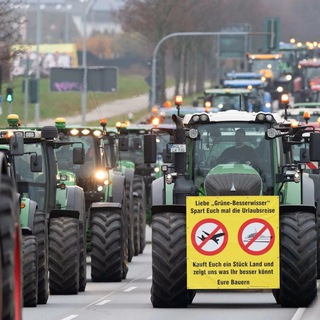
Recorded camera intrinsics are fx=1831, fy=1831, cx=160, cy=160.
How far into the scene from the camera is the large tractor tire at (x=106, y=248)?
26219 millimetres

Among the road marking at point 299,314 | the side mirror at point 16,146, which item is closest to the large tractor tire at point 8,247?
the road marking at point 299,314

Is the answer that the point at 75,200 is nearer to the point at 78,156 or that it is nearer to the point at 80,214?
the point at 80,214

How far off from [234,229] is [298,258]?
0.88 m

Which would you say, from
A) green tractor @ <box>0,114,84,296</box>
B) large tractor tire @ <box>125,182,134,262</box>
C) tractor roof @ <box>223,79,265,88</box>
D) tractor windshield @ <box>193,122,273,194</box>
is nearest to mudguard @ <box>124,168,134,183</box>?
large tractor tire @ <box>125,182,134,262</box>

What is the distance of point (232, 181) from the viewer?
2194cm

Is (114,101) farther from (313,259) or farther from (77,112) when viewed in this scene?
(77,112)

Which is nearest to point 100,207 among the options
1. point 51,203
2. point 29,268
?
point 51,203

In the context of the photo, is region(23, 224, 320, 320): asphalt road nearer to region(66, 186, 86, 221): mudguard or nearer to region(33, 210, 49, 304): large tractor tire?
region(33, 210, 49, 304): large tractor tire

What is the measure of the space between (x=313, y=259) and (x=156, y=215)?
1.90 meters

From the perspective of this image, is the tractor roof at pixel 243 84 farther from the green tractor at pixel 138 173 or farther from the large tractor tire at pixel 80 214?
Result: the large tractor tire at pixel 80 214

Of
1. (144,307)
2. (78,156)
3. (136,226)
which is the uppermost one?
(78,156)

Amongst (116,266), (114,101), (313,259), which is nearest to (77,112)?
(114,101)

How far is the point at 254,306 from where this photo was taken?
22156 millimetres

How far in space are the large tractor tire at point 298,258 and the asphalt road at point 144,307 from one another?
195 mm
